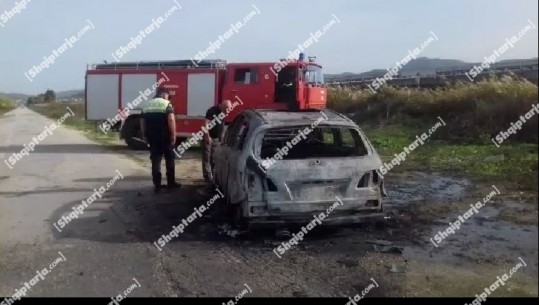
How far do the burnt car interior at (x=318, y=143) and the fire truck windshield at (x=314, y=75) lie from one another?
7.75 m

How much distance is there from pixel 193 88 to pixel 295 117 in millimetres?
9793

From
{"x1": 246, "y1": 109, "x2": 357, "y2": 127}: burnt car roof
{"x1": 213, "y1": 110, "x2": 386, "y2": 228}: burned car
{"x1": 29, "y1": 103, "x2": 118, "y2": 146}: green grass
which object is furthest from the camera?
{"x1": 29, "y1": 103, "x2": 118, "y2": 146}: green grass

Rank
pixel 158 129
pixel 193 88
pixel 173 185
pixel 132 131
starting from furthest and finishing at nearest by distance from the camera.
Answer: pixel 132 131 → pixel 193 88 → pixel 173 185 → pixel 158 129

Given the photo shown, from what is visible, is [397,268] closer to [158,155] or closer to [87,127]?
Result: [158,155]

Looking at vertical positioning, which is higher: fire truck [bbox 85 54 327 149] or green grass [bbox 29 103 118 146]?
fire truck [bbox 85 54 327 149]

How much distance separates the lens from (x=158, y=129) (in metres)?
9.06

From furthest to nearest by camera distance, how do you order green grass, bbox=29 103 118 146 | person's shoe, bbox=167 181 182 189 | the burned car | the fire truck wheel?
green grass, bbox=29 103 118 146 < the fire truck wheel < person's shoe, bbox=167 181 182 189 < the burned car

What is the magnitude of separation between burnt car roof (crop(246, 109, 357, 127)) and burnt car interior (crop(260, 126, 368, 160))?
0.28 ft

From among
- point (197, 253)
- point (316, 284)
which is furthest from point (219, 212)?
point (316, 284)

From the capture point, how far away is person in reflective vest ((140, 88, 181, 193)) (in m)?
9.00

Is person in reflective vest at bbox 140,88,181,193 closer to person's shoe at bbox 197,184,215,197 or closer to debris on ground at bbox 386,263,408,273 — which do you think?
person's shoe at bbox 197,184,215,197

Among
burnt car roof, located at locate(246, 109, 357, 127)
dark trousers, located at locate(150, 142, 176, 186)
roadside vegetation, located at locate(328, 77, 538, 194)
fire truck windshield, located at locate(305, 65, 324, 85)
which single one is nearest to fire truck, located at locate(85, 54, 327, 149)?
fire truck windshield, located at locate(305, 65, 324, 85)

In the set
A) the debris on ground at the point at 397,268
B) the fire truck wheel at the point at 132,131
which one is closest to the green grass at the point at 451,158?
the debris on ground at the point at 397,268

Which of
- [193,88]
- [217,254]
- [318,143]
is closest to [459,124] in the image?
[318,143]
